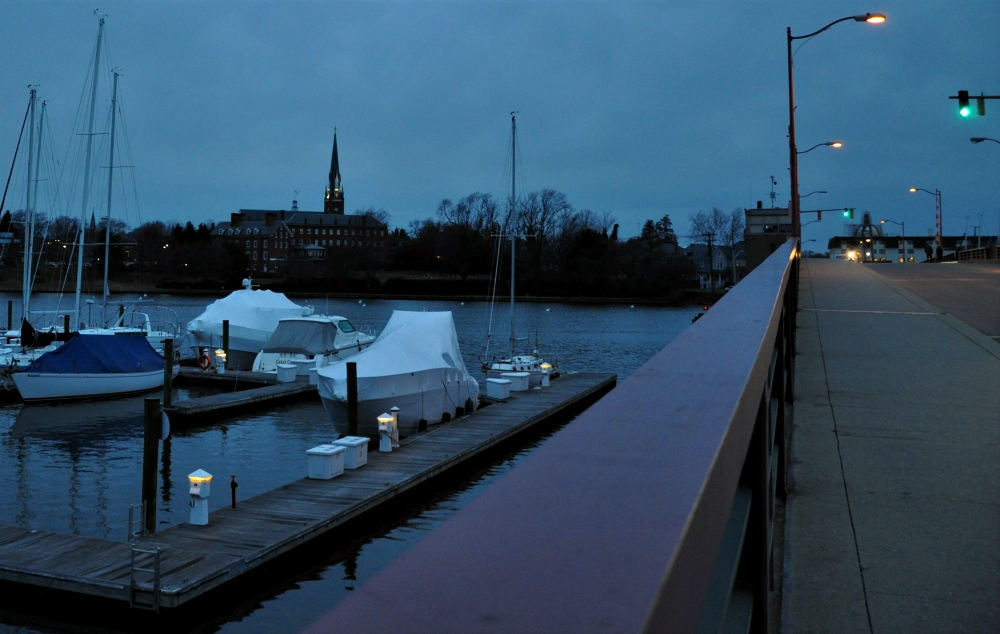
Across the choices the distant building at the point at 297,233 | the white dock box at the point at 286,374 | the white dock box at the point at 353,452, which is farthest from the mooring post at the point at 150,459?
the distant building at the point at 297,233

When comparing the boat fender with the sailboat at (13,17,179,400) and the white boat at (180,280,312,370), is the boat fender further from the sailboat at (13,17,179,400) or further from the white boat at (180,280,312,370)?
the sailboat at (13,17,179,400)

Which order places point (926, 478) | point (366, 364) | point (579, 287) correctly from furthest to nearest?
point (579, 287), point (366, 364), point (926, 478)

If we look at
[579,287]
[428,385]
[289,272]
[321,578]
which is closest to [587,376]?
[428,385]

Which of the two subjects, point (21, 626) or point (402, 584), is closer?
point (402, 584)

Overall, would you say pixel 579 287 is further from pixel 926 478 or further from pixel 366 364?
pixel 926 478

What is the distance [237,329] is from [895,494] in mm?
44789

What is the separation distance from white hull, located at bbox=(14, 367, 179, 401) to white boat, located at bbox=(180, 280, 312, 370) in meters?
10.5

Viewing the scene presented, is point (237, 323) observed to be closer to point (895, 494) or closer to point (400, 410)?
point (400, 410)

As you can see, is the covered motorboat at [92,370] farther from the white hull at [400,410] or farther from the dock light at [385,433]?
the dock light at [385,433]

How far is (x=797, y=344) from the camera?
1262 centimetres

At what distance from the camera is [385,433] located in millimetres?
22625

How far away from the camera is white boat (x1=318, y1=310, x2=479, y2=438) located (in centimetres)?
2511

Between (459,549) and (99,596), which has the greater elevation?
(459,549)

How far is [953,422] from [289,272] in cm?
13849
